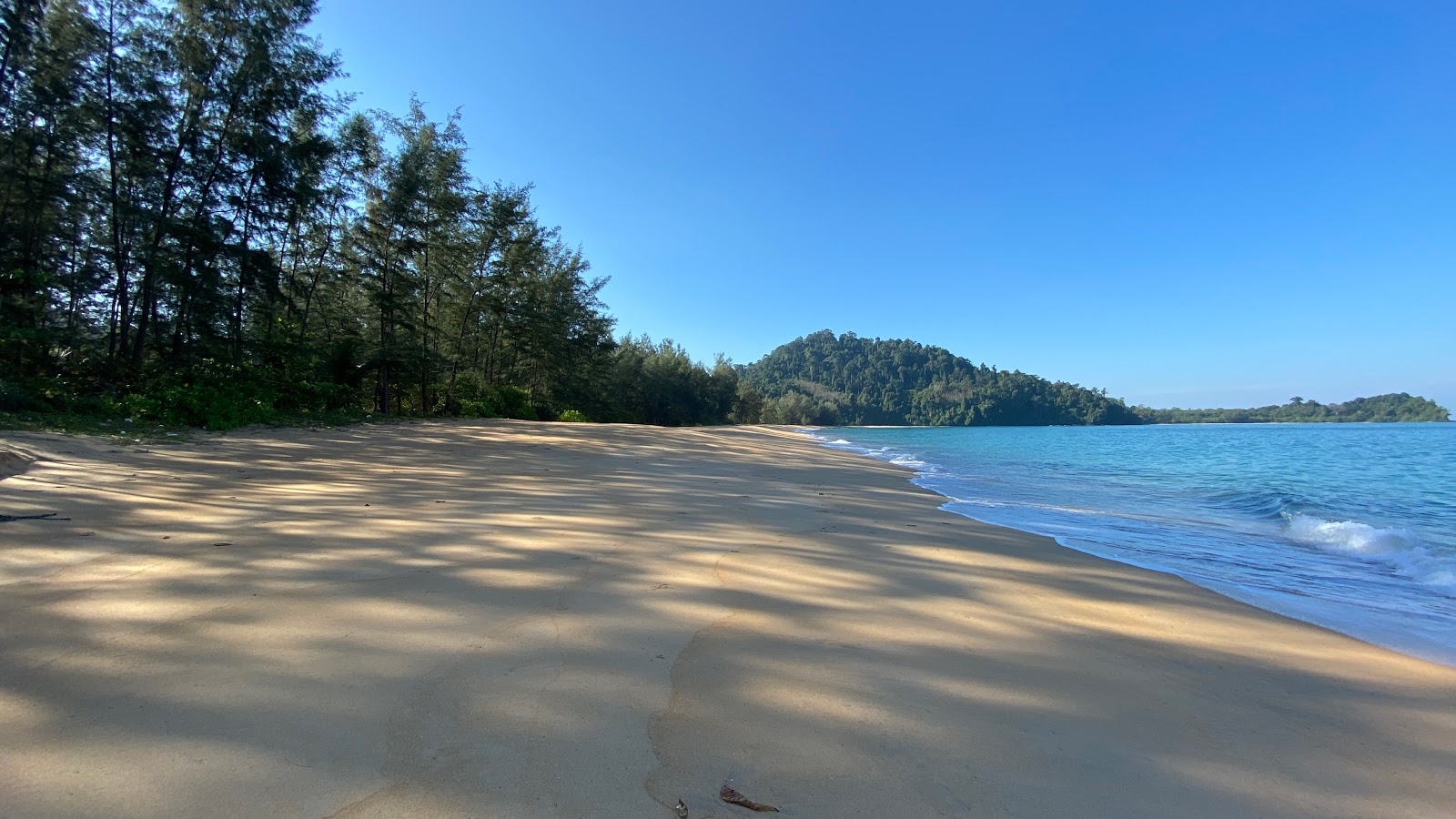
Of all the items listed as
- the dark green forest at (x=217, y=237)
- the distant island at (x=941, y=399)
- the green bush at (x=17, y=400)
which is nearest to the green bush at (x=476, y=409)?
the dark green forest at (x=217, y=237)

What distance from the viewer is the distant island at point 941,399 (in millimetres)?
87875

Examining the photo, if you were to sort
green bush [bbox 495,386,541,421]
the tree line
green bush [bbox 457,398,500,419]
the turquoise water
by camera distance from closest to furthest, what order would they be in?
the turquoise water → the tree line → green bush [bbox 457,398,500,419] → green bush [bbox 495,386,541,421]

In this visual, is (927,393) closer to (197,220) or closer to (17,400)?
(197,220)

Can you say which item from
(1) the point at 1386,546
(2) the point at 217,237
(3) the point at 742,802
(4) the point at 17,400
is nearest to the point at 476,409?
(2) the point at 217,237

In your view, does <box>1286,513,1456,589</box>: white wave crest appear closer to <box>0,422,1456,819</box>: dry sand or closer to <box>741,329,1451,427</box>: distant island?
<box>0,422,1456,819</box>: dry sand

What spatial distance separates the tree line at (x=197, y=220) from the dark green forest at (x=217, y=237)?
0.05 m

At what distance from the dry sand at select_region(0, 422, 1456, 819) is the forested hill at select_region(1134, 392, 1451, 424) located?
120245 millimetres

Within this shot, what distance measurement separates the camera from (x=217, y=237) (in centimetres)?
1348

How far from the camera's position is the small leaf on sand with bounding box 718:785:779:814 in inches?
61.4

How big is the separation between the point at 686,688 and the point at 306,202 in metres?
18.5

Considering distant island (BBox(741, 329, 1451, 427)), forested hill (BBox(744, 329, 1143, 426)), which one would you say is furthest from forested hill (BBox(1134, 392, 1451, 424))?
forested hill (BBox(744, 329, 1143, 426))

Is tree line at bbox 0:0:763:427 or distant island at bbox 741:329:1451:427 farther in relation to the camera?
distant island at bbox 741:329:1451:427

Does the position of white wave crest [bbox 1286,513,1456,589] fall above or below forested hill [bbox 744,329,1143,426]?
below

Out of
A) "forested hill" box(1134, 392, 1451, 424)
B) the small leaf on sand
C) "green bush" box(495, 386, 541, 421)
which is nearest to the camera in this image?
the small leaf on sand
